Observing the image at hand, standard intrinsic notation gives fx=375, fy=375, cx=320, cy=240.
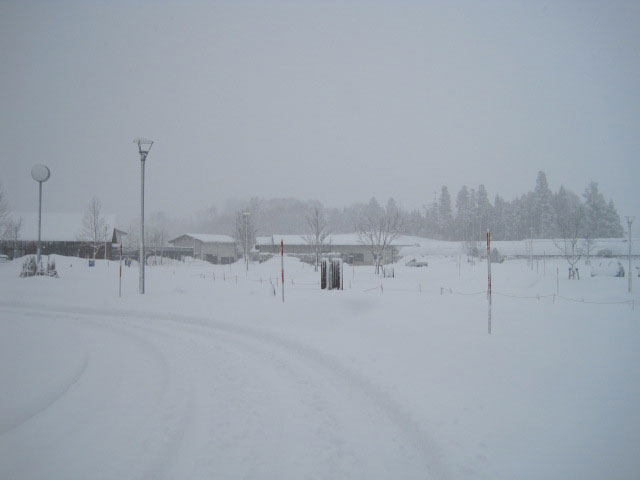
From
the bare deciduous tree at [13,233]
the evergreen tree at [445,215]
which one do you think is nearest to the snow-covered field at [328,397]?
the bare deciduous tree at [13,233]

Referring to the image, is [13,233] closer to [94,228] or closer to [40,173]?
[94,228]

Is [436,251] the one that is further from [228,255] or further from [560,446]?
[560,446]

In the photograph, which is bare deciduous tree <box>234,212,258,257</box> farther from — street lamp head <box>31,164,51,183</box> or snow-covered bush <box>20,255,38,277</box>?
snow-covered bush <box>20,255,38,277</box>

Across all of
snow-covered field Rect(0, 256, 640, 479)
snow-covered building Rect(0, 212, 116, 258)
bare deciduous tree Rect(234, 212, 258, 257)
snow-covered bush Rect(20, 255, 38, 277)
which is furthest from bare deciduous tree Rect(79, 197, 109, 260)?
snow-covered field Rect(0, 256, 640, 479)

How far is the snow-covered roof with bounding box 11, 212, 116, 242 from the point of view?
164 ft

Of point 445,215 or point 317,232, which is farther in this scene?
point 445,215

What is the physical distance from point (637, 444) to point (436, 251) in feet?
232

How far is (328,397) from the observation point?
5.81 meters

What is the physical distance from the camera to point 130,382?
20.9 ft

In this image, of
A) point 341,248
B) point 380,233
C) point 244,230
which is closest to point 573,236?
point 380,233

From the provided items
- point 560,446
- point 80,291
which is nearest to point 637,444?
point 560,446

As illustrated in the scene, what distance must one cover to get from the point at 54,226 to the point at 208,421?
192ft

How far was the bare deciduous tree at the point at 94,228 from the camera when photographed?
48125 mm

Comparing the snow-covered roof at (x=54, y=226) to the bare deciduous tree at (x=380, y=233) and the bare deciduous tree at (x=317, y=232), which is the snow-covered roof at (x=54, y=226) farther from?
the bare deciduous tree at (x=380, y=233)
